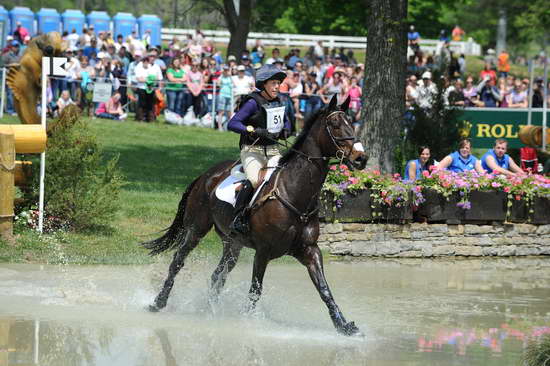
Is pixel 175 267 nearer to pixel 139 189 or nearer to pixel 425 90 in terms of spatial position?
pixel 139 189

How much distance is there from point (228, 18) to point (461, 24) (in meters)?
42.5

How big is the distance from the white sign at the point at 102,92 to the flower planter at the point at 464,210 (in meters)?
13.0

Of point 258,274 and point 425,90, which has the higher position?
point 425,90

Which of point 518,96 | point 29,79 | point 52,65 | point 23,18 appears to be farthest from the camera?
point 23,18

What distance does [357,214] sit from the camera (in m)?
15.1

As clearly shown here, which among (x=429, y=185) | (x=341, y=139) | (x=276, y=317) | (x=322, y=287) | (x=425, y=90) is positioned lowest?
(x=276, y=317)

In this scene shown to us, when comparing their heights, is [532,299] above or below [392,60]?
below

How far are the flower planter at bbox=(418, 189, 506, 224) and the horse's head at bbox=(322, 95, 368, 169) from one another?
19.6 feet

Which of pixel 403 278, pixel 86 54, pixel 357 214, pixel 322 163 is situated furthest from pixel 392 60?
pixel 86 54

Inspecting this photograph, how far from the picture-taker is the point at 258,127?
10422 millimetres

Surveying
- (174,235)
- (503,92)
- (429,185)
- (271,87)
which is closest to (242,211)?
(271,87)

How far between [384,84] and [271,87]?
7.61 m

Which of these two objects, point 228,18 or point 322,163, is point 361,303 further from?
point 228,18

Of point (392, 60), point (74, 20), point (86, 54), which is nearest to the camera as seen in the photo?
Result: point (392, 60)
